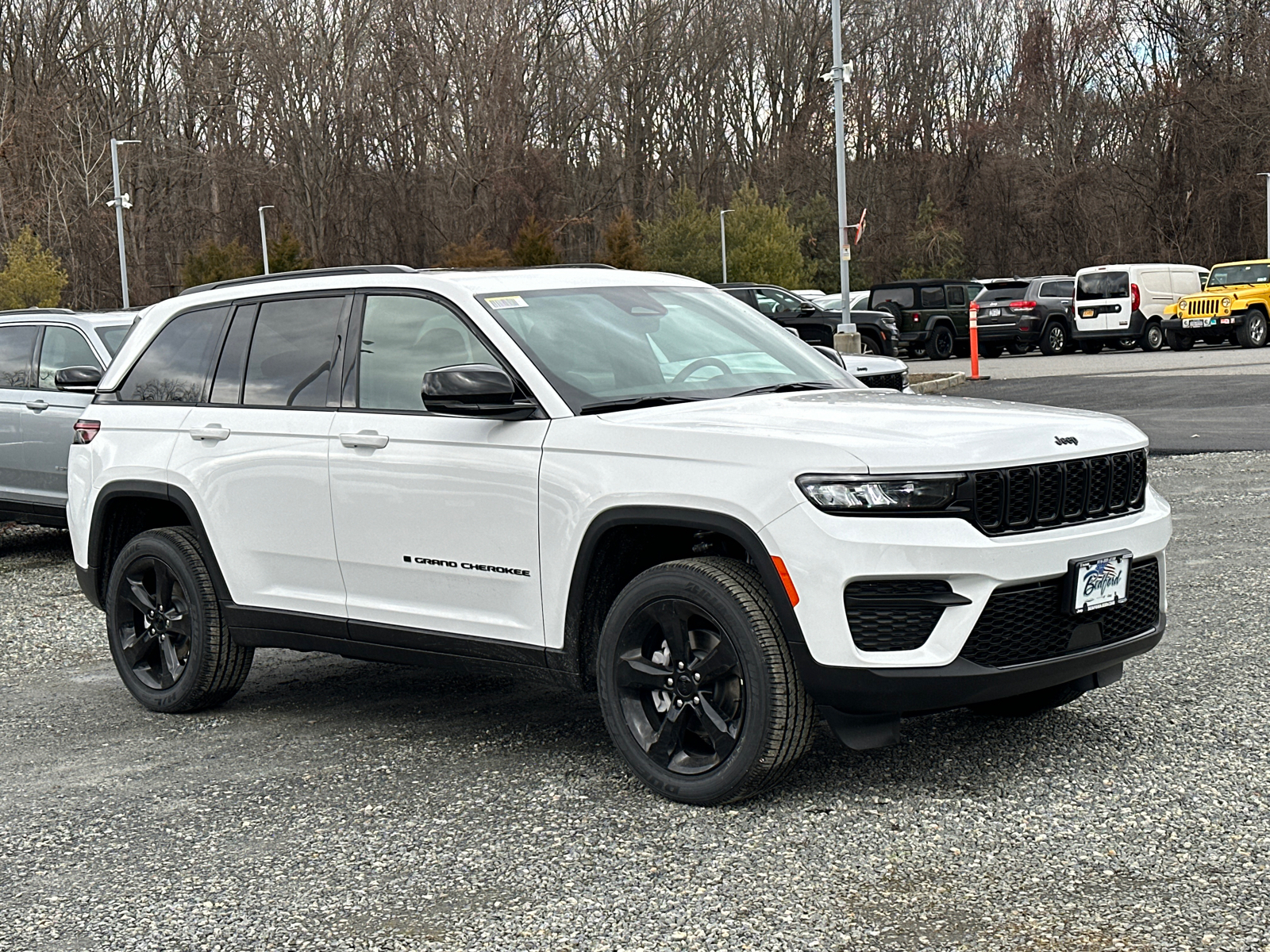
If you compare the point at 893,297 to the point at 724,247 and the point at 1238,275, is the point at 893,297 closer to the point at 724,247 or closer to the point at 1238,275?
the point at 1238,275

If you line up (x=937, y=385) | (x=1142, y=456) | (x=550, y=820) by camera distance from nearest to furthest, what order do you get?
1. (x=550, y=820)
2. (x=1142, y=456)
3. (x=937, y=385)

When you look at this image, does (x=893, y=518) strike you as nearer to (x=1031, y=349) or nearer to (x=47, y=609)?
(x=47, y=609)

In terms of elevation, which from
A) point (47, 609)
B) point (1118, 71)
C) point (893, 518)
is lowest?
point (47, 609)

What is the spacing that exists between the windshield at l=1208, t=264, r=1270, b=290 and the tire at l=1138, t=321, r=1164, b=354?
1.52 m

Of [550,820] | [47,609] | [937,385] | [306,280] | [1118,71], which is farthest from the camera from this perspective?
[1118,71]

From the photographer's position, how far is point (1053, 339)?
3738cm

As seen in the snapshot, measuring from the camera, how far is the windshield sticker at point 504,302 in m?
5.73

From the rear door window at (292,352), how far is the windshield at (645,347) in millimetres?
770

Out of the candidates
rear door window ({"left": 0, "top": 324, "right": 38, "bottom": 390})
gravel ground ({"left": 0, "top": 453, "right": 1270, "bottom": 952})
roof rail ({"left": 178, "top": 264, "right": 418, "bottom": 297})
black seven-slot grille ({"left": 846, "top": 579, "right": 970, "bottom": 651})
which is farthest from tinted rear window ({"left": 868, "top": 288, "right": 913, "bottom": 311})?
black seven-slot grille ({"left": 846, "top": 579, "right": 970, "bottom": 651})

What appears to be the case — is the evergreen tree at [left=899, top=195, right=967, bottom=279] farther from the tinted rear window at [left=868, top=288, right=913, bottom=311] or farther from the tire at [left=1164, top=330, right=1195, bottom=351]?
the tire at [left=1164, top=330, right=1195, bottom=351]

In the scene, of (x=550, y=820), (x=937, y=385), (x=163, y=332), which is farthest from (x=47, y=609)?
(x=937, y=385)

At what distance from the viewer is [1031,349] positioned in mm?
40219

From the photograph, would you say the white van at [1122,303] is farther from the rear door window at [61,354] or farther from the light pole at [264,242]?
the light pole at [264,242]

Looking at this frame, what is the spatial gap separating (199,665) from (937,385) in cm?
2070
